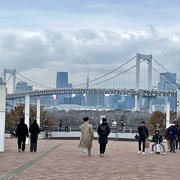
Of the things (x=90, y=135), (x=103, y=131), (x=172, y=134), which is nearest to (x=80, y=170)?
(x=90, y=135)

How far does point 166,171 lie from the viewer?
1225cm

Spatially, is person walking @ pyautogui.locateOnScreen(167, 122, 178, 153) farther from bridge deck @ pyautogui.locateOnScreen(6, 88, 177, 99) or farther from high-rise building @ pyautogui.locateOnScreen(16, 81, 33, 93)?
high-rise building @ pyautogui.locateOnScreen(16, 81, 33, 93)

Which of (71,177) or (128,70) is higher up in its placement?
(128,70)

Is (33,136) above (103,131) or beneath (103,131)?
beneath

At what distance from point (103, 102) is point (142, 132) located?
A: 12309 centimetres

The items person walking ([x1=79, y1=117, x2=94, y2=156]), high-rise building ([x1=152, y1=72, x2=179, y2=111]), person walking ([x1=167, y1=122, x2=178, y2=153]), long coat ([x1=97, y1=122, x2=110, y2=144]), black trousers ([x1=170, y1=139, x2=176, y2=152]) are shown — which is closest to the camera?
person walking ([x1=79, y1=117, x2=94, y2=156])

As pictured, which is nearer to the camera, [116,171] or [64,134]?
[116,171]

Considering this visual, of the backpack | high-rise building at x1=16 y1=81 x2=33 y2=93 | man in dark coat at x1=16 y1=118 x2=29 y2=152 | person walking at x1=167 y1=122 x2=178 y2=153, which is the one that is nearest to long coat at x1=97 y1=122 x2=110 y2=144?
the backpack

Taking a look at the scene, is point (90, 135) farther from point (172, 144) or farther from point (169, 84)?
point (169, 84)

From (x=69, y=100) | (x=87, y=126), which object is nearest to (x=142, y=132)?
(x=87, y=126)

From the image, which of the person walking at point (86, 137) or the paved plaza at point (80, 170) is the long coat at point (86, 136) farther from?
the paved plaza at point (80, 170)

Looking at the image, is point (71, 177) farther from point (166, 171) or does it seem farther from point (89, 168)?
point (166, 171)

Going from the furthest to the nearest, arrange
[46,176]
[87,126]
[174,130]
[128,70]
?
1. [128,70]
2. [174,130]
3. [87,126]
4. [46,176]

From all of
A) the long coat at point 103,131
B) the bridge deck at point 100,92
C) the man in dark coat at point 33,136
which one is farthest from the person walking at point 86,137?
the bridge deck at point 100,92
